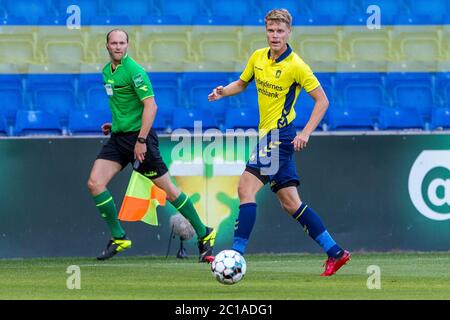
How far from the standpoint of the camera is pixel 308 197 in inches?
469

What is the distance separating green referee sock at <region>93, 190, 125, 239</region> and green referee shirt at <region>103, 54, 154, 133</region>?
2.07ft

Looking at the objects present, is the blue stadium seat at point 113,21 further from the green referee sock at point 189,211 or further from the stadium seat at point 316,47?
the green referee sock at point 189,211

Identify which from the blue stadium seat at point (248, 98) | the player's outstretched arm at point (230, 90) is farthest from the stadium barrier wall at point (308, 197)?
the blue stadium seat at point (248, 98)

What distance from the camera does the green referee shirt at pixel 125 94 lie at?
34.8ft

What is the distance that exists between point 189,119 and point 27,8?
12.9 ft

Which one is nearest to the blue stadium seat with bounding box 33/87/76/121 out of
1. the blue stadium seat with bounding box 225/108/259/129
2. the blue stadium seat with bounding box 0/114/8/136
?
the blue stadium seat with bounding box 0/114/8/136

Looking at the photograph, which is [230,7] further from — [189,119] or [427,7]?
[189,119]

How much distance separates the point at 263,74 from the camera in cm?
916

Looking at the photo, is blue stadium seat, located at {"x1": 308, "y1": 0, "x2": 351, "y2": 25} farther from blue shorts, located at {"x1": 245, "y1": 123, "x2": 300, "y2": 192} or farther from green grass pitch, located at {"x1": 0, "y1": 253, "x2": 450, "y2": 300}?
blue shorts, located at {"x1": 245, "y1": 123, "x2": 300, "y2": 192}

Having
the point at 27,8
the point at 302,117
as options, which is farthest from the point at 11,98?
the point at 302,117

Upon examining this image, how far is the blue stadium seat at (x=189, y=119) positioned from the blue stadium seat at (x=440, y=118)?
2.52 meters

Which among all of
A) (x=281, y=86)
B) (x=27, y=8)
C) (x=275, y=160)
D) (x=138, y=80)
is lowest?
(x=275, y=160)

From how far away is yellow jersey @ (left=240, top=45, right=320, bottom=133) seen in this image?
907 centimetres
